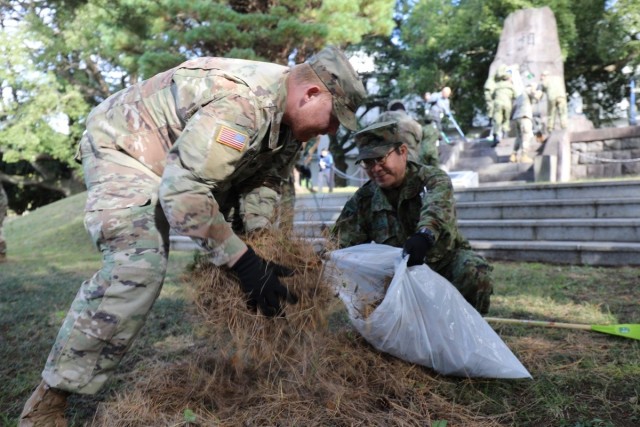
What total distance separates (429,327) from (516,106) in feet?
34.2

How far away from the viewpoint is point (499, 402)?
225 centimetres

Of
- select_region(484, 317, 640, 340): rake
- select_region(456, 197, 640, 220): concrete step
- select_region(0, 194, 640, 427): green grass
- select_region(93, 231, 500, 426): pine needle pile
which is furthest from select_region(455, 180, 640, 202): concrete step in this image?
Answer: select_region(93, 231, 500, 426): pine needle pile

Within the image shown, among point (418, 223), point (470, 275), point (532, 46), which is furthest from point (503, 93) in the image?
point (418, 223)

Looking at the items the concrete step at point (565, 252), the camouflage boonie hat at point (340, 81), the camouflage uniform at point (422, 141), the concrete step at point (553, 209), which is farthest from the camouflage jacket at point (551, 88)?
the camouflage boonie hat at point (340, 81)

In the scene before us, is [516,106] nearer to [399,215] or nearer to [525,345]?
[399,215]

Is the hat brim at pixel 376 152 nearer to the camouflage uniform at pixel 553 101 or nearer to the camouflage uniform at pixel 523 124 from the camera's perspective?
the camouflage uniform at pixel 523 124

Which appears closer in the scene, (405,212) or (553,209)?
(405,212)

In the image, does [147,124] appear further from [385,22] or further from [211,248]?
[385,22]

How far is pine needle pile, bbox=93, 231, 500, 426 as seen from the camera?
202cm

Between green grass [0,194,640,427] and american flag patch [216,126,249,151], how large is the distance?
0.91 m

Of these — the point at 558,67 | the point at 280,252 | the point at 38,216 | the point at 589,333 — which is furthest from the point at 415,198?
the point at 38,216

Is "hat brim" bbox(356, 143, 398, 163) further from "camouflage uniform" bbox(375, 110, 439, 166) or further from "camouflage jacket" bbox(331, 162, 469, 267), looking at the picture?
"camouflage uniform" bbox(375, 110, 439, 166)

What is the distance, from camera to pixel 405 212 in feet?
10.2

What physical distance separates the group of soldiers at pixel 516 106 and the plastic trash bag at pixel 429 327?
1004 centimetres
